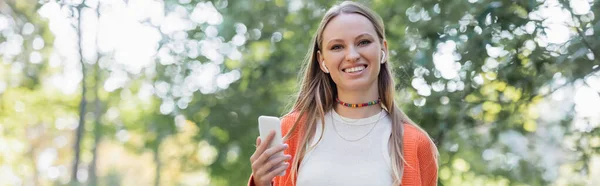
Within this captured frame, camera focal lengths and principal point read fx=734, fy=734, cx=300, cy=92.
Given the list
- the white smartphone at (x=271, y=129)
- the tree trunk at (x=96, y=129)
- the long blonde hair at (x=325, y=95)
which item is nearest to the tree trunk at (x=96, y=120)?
the tree trunk at (x=96, y=129)

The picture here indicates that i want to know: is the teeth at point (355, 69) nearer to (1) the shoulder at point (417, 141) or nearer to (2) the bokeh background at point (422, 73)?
(1) the shoulder at point (417, 141)

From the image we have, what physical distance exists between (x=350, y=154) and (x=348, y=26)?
305 mm

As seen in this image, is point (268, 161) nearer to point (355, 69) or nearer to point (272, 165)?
point (272, 165)

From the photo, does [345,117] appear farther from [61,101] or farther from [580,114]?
[61,101]

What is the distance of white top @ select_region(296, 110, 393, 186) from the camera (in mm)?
1700

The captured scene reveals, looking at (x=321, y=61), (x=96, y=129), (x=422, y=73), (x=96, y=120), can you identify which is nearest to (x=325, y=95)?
(x=321, y=61)

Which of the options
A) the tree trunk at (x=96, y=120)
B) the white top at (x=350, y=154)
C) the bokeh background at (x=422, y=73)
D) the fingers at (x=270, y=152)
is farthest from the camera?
the tree trunk at (x=96, y=120)

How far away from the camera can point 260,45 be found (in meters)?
4.71

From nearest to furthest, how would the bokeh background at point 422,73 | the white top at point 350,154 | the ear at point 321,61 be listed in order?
1. the white top at point 350,154
2. the ear at point 321,61
3. the bokeh background at point 422,73

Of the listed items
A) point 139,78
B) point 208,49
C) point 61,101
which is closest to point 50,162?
point 61,101

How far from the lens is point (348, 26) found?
175cm

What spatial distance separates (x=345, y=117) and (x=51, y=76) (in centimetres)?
1001

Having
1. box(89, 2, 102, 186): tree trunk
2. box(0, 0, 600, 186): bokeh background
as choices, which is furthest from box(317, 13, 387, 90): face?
box(89, 2, 102, 186): tree trunk

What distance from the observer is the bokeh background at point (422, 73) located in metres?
3.34
